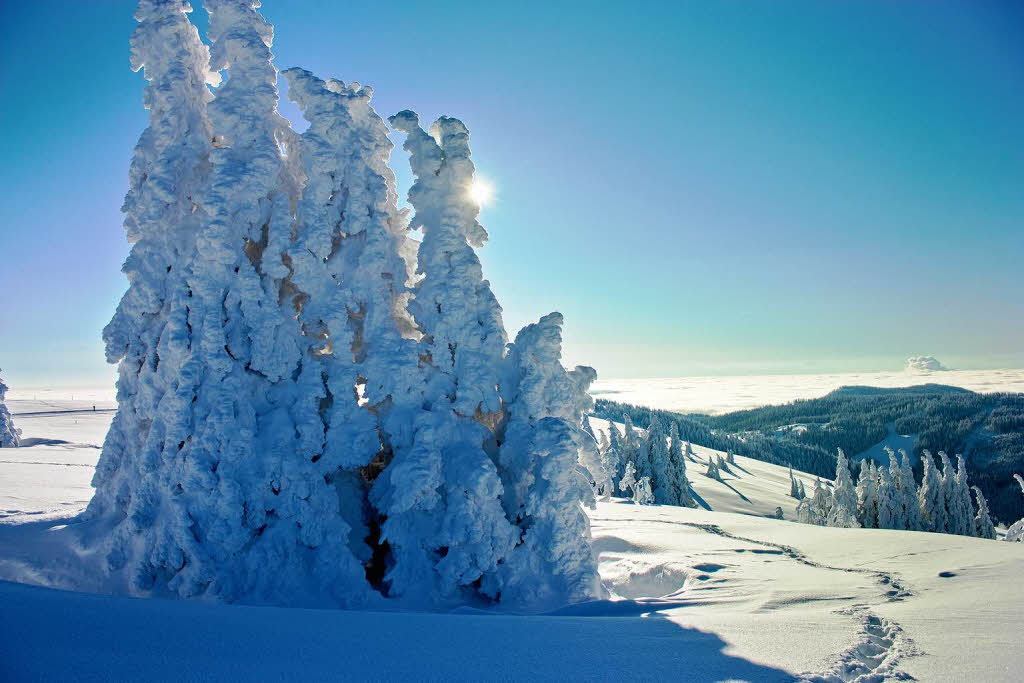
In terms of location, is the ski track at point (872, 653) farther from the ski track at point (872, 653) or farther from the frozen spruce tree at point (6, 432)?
the frozen spruce tree at point (6, 432)

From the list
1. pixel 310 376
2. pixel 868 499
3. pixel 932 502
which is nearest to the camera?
pixel 310 376

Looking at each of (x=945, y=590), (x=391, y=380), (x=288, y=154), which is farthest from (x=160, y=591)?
(x=945, y=590)

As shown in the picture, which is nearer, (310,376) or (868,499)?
(310,376)

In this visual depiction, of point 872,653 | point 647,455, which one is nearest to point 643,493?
point 647,455

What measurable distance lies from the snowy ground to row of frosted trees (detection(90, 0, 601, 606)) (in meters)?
2.20

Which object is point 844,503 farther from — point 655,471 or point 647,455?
point 647,455

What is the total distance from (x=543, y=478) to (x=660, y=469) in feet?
127

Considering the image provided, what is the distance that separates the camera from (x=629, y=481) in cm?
4806

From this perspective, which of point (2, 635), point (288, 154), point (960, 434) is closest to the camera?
point (2, 635)

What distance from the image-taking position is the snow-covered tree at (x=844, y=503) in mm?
41125

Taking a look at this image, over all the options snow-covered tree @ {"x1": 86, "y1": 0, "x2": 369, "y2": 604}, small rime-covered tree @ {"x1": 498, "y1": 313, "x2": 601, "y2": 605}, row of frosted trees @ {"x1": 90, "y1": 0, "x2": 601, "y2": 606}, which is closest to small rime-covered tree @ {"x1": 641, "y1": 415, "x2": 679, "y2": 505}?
row of frosted trees @ {"x1": 90, "y1": 0, "x2": 601, "y2": 606}

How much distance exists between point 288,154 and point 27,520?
11261 millimetres

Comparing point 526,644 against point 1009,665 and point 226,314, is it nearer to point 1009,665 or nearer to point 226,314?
point 1009,665

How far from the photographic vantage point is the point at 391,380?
1243 centimetres
